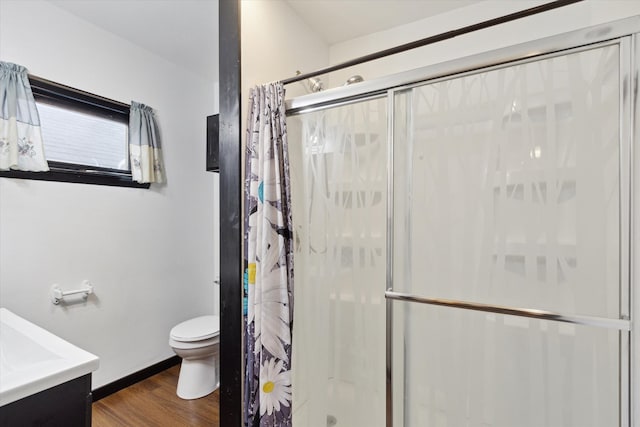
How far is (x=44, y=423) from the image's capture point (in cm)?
80

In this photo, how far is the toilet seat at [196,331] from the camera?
78.7 inches

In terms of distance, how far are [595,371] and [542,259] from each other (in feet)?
1.23

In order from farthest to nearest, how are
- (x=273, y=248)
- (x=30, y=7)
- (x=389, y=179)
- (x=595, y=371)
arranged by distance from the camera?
1. (x=30, y=7)
2. (x=273, y=248)
3. (x=389, y=179)
4. (x=595, y=371)

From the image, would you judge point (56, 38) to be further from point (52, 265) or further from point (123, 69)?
point (52, 265)

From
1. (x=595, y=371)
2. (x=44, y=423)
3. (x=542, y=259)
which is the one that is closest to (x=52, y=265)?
(x=44, y=423)

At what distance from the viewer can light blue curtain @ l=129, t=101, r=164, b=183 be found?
7.23ft

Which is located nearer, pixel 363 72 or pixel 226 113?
pixel 226 113

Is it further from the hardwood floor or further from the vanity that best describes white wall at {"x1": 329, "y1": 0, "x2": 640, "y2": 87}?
the hardwood floor

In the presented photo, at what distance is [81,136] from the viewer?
203 cm

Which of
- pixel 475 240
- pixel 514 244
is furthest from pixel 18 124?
pixel 514 244

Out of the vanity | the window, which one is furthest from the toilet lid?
the window

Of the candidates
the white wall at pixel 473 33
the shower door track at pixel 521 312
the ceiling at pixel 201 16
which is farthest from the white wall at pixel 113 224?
the shower door track at pixel 521 312

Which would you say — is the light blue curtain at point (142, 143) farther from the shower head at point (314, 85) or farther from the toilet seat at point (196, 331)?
the shower head at point (314, 85)

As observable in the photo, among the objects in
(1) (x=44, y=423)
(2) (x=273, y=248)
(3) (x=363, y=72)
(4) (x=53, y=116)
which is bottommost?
(1) (x=44, y=423)
